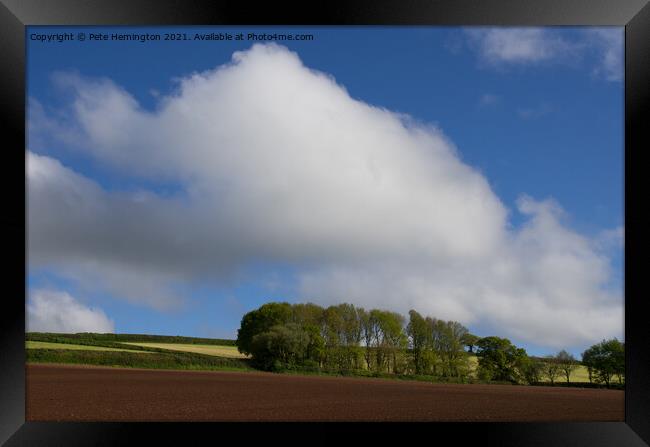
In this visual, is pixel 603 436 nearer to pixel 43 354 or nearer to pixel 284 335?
pixel 284 335

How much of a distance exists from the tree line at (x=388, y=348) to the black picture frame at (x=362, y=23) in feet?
65.5

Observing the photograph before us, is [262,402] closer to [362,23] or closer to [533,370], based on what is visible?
[362,23]

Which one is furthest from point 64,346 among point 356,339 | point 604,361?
point 604,361

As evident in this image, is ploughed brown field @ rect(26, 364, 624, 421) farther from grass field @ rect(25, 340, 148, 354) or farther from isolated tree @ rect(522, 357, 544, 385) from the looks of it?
isolated tree @ rect(522, 357, 544, 385)

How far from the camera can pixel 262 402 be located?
1476 centimetres

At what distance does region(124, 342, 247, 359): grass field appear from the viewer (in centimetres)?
2802

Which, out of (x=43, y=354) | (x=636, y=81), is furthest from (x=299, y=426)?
(x=43, y=354)

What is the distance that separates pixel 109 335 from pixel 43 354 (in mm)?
3782

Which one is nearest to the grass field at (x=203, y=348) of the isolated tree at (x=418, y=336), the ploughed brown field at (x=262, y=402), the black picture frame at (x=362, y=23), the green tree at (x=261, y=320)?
the green tree at (x=261, y=320)

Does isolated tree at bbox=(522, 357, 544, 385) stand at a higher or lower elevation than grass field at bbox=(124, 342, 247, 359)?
lower

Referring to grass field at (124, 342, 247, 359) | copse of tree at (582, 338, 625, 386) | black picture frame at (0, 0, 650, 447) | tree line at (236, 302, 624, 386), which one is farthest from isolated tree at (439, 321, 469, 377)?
black picture frame at (0, 0, 650, 447)

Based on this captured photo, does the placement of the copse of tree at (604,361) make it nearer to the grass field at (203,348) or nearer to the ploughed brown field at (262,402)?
the ploughed brown field at (262,402)

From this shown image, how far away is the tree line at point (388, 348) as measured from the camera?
89.4 ft

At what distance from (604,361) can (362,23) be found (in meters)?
25.9
